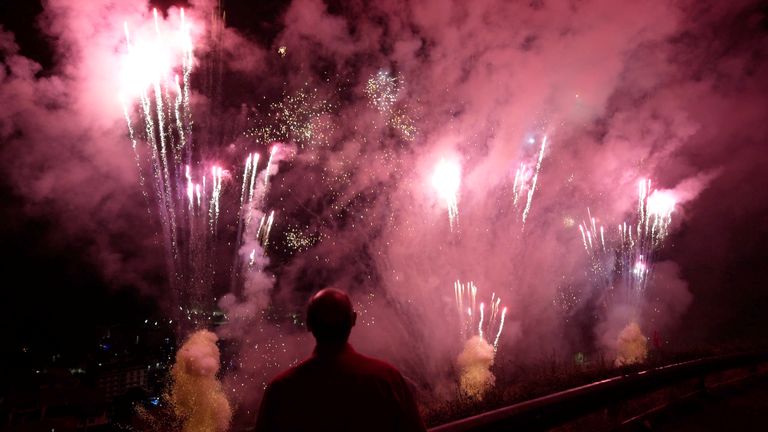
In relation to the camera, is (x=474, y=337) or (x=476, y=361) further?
(x=474, y=337)

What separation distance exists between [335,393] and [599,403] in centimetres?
549

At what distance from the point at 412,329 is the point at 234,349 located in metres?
15.5

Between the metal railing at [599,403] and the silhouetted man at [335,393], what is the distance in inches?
64.1

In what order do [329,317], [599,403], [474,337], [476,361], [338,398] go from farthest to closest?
[474,337]
[476,361]
[599,403]
[329,317]
[338,398]

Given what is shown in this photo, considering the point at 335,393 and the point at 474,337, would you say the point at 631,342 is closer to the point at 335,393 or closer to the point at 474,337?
the point at 474,337

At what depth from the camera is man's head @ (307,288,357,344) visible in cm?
203

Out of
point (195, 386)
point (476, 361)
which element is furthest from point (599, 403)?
point (195, 386)

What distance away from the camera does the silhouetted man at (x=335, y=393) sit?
6.07ft

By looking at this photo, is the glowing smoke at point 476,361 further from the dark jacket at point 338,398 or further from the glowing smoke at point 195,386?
the dark jacket at point 338,398

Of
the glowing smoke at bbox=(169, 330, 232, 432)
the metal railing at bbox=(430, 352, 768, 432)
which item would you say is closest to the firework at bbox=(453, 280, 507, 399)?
the metal railing at bbox=(430, 352, 768, 432)

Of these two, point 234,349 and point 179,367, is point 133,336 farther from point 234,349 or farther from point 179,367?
point 179,367

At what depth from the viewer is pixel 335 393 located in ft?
6.11

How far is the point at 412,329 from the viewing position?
113 ft

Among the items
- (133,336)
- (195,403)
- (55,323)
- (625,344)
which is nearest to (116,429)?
(195,403)
